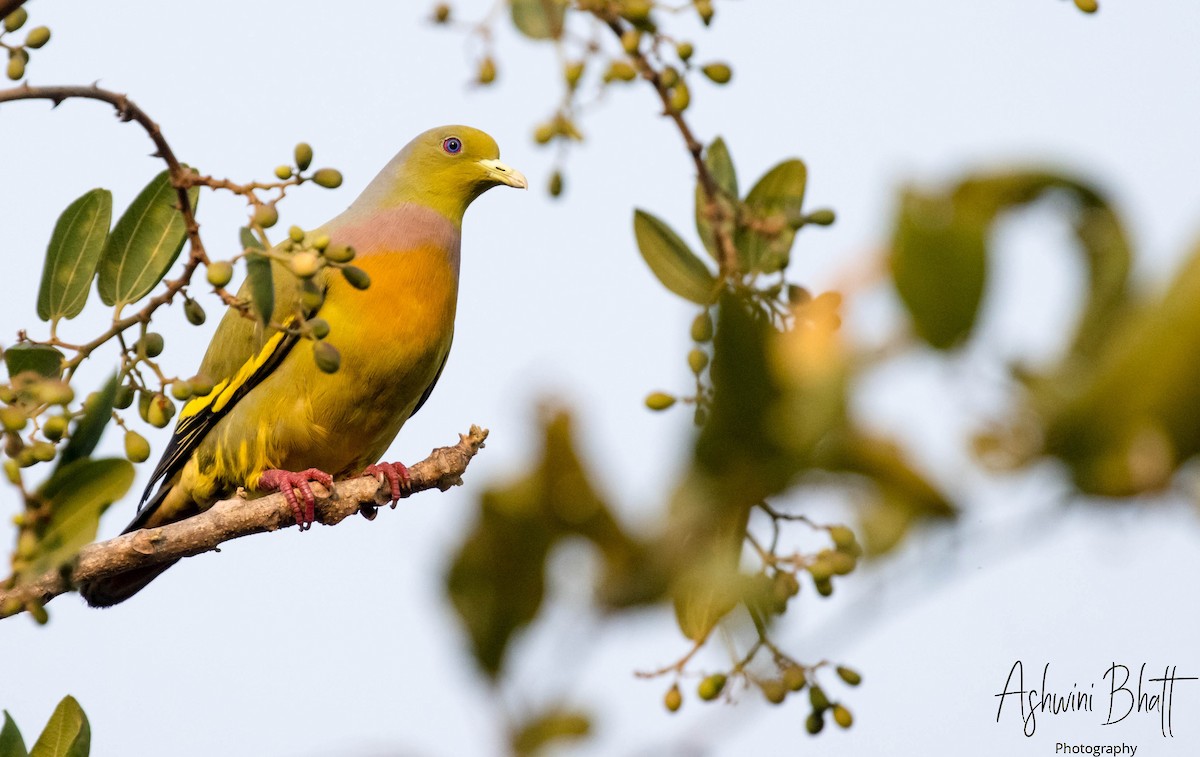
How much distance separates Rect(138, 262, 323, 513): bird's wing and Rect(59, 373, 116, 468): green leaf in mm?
2046

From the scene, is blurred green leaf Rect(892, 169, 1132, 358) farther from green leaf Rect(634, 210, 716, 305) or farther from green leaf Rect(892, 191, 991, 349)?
green leaf Rect(634, 210, 716, 305)

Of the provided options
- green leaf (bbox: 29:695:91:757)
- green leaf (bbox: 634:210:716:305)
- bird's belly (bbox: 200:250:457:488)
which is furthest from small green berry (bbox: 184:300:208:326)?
bird's belly (bbox: 200:250:457:488)

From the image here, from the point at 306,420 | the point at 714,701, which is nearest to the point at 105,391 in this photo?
the point at 714,701

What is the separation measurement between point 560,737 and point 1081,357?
39 centimetres

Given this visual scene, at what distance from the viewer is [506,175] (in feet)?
14.1

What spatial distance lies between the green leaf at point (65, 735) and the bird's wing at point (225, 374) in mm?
1636

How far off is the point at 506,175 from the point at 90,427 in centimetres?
274

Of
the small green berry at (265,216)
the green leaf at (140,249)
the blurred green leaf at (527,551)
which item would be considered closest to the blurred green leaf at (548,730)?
the blurred green leaf at (527,551)

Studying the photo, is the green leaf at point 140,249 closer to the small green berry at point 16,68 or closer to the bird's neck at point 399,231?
the small green berry at point 16,68

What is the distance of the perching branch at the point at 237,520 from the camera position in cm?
290

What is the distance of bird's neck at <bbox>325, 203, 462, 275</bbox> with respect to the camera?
13.1 ft

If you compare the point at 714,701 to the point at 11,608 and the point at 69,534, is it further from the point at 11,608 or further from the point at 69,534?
the point at 11,608

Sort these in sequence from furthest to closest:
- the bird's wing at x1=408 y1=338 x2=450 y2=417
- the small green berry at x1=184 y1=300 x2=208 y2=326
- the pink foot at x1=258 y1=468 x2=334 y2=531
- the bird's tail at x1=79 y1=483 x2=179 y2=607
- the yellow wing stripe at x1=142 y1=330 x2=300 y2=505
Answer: the bird's wing at x1=408 y1=338 x2=450 y2=417 → the yellow wing stripe at x1=142 y1=330 x2=300 y2=505 → the bird's tail at x1=79 y1=483 x2=179 y2=607 → the pink foot at x1=258 y1=468 x2=334 y2=531 → the small green berry at x1=184 y1=300 x2=208 y2=326

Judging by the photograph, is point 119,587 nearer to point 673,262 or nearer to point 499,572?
point 673,262
